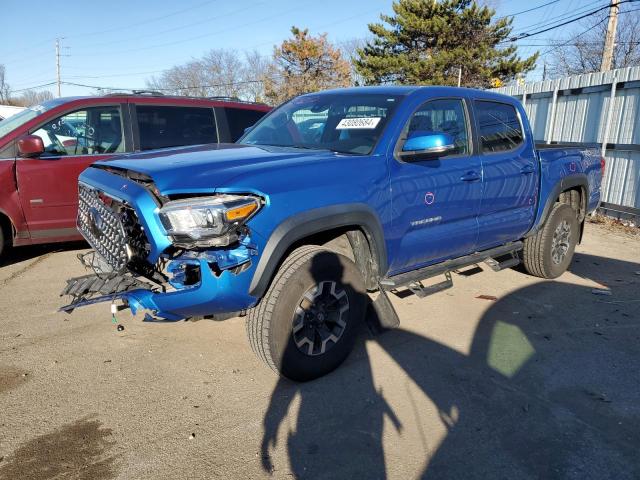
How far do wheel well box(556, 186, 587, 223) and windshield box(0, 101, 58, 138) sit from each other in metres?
6.00

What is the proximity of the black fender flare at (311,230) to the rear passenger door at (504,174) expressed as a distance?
1341 mm

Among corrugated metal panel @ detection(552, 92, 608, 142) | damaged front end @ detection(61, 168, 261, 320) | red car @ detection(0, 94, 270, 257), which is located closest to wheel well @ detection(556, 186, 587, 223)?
damaged front end @ detection(61, 168, 261, 320)

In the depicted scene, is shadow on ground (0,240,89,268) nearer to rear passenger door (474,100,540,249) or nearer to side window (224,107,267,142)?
side window (224,107,267,142)

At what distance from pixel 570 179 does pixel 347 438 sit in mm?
3949

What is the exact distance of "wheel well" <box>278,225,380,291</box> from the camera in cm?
332

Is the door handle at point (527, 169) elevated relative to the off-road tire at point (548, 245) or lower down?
elevated

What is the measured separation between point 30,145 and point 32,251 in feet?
6.00

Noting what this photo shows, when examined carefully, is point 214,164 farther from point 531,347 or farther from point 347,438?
point 531,347

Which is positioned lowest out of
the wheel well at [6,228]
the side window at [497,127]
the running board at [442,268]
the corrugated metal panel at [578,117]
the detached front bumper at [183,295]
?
the wheel well at [6,228]

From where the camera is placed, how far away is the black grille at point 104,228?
2.92 metres

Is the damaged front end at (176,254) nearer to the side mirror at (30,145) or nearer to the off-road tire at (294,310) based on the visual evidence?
the off-road tire at (294,310)

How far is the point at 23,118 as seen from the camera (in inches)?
220

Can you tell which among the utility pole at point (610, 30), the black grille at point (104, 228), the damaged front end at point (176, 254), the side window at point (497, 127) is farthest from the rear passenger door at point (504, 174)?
the utility pole at point (610, 30)

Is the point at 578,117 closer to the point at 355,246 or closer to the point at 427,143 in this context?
the point at 427,143
